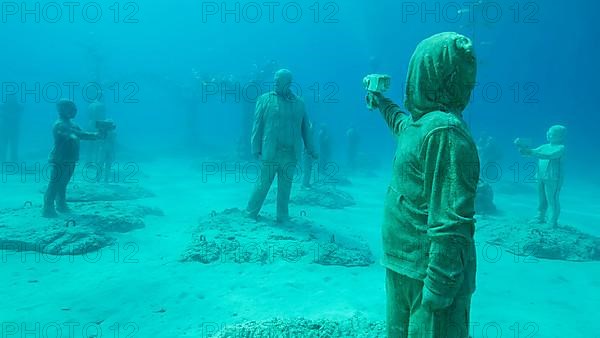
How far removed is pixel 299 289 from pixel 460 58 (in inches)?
168

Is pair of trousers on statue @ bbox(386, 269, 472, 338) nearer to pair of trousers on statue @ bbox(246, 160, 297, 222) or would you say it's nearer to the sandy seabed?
the sandy seabed

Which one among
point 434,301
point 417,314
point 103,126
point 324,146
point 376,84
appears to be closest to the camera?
point 434,301

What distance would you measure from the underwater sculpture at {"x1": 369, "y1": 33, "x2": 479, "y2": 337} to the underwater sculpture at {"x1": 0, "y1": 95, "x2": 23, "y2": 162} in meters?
20.0

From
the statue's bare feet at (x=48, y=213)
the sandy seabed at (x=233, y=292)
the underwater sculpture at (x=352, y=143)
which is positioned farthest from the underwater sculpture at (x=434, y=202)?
the underwater sculpture at (x=352, y=143)

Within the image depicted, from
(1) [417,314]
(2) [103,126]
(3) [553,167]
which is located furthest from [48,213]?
(3) [553,167]

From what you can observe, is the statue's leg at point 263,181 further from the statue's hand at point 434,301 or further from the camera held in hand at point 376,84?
the statue's hand at point 434,301

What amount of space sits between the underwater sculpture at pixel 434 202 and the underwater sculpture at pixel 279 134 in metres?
5.52

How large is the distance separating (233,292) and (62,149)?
504 centimetres

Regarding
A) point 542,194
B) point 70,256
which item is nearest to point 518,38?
point 542,194

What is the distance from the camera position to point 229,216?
8.84m

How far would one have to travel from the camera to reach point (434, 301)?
218 centimetres

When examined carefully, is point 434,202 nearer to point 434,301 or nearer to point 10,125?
point 434,301

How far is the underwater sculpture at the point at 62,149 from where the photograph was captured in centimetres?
808

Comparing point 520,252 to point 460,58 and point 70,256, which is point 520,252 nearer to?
point 460,58
